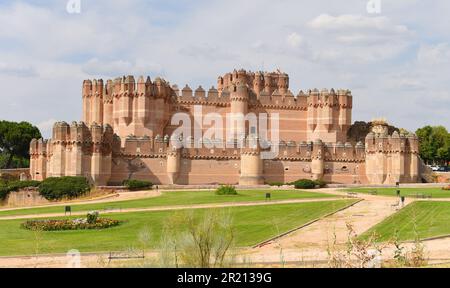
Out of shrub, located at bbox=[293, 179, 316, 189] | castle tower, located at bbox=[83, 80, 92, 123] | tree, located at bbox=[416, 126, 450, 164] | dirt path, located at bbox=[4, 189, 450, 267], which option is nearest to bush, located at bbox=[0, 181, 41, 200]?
castle tower, located at bbox=[83, 80, 92, 123]

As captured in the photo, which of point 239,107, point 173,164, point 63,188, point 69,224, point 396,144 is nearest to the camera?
point 69,224

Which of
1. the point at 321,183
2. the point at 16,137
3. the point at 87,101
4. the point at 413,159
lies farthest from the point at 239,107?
the point at 16,137

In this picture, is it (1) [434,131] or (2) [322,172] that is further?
(1) [434,131]

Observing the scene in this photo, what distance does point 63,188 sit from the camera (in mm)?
53938

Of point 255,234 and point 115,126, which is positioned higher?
point 115,126

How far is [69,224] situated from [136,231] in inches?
196

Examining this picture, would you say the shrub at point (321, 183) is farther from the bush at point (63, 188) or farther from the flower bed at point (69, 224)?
the flower bed at point (69, 224)

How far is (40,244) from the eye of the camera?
27969mm

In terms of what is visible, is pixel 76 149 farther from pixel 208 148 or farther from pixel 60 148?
pixel 208 148
